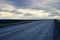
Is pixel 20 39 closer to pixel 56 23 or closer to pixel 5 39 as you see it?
pixel 5 39

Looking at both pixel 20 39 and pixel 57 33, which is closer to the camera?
pixel 20 39

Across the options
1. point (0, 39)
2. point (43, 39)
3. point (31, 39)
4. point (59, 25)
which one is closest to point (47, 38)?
point (43, 39)

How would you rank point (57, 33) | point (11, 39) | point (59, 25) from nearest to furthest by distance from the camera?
point (11, 39) → point (57, 33) → point (59, 25)

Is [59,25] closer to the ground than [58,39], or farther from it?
farther from it

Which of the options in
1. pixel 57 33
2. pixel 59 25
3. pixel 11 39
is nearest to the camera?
pixel 11 39

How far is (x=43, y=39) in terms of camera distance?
7.03m

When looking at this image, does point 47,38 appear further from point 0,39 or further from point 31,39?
point 0,39

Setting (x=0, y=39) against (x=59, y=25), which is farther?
(x=59, y=25)

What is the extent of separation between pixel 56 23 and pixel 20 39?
87.0 inches

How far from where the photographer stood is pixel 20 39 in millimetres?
7000

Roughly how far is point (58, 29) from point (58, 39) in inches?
39.4

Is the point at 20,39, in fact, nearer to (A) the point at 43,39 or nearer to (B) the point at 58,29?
(A) the point at 43,39

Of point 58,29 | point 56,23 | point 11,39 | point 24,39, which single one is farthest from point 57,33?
point 11,39

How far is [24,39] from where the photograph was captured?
7.02 meters
